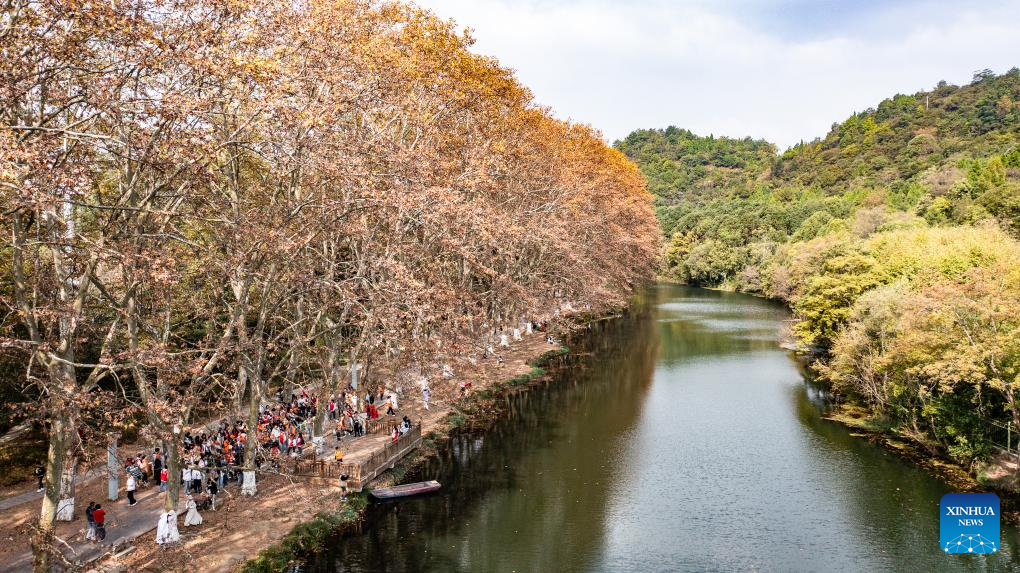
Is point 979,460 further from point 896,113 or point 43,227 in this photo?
point 896,113

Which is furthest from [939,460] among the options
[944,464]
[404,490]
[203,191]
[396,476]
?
[203,191]

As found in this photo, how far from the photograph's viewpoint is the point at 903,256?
41.8 meters

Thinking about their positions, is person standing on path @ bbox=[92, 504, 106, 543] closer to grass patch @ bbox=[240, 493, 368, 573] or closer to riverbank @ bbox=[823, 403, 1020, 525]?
grass patch @ bbox=[240, 493, 368, 573]

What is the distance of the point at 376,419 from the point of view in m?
31.0

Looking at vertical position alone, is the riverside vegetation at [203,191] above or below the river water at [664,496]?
above

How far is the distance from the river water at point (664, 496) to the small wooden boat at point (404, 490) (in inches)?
18.5

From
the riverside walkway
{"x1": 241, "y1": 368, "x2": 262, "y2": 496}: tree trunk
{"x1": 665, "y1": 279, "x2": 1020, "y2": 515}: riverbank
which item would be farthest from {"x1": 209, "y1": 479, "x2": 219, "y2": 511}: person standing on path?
{"x1": 665, "y1": 279, "x2": 1020, "y2": 515}: riverbank

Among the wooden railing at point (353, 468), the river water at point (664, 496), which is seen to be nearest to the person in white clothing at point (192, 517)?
the river water at point (664, 496)

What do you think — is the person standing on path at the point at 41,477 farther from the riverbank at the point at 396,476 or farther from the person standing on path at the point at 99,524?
the riverbank at the point at 396,476

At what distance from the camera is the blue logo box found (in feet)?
67.7

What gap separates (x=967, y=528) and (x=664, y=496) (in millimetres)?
10163

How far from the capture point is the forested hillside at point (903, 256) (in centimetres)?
2580

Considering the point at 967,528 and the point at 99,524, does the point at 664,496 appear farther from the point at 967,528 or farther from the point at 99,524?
the point at 99,524

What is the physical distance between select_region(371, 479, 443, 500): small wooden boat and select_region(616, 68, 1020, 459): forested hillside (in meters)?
20.2
